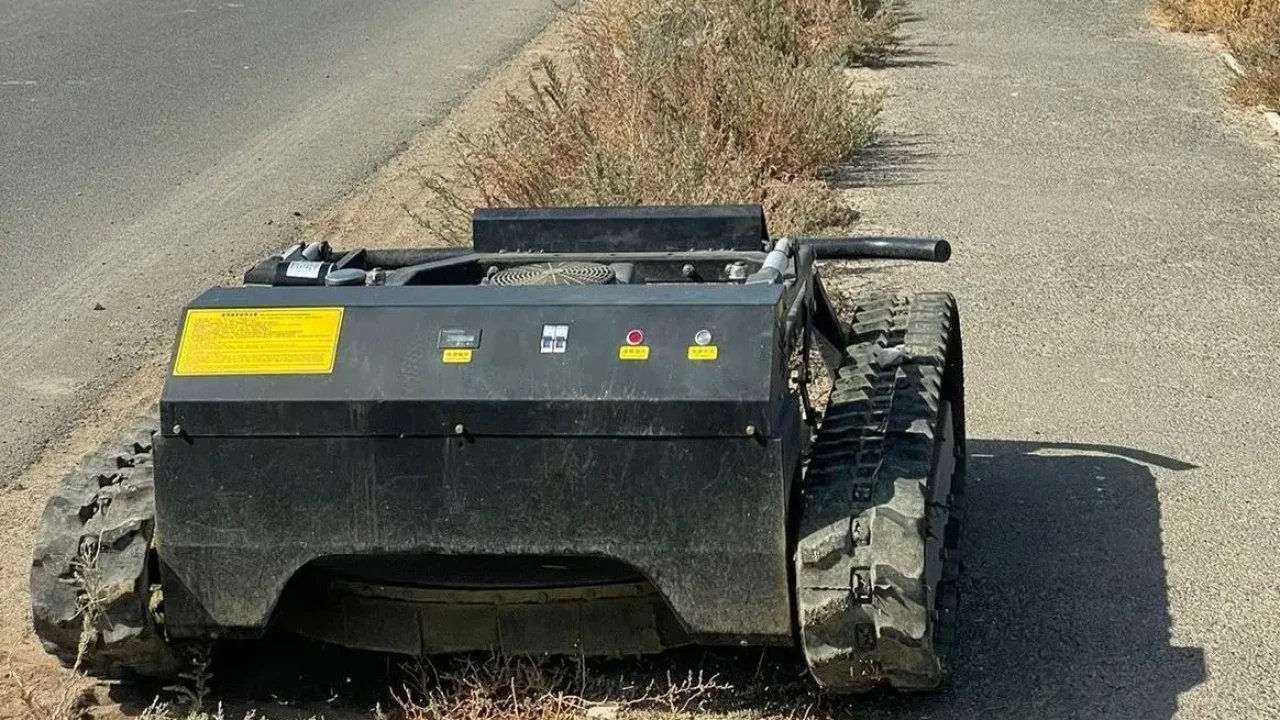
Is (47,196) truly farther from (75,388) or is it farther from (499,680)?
(499,680)

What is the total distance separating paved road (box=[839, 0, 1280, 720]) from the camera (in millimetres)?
4707

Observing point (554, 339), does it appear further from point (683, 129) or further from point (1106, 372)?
point (683, 129)

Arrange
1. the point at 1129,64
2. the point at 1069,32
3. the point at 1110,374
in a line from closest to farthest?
the point at 1110,374, the point at 1129,64, the point at 1069,32

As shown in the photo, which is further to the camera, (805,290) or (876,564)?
(805,290)

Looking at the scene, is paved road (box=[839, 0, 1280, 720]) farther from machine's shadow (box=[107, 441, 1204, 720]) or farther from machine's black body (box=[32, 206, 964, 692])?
machine's black body (box=[32, 206, 964, 692])

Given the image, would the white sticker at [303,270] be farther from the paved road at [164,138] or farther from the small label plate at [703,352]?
the paved road at [164,138]

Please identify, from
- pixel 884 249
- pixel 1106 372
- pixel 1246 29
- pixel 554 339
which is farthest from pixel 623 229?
pixel 1246 29

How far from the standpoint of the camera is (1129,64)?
14273 millimetres

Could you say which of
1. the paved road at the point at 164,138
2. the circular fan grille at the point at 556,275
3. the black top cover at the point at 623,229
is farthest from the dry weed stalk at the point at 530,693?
the paved road at the point at 164,138

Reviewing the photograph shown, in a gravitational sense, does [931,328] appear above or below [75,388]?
above

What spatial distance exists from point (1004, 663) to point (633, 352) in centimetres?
145

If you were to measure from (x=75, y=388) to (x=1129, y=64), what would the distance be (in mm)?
9484

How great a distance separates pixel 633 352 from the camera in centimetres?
384

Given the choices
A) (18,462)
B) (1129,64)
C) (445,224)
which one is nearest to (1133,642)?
(18,462)
